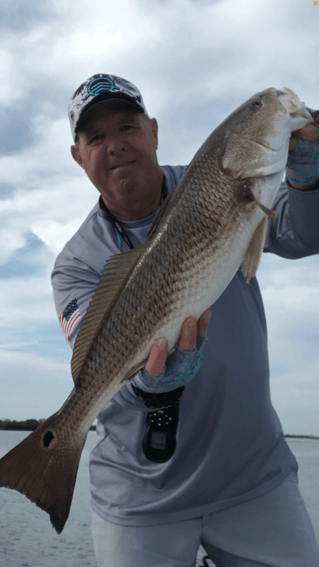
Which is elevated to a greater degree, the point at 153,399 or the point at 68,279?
the point at 68,279

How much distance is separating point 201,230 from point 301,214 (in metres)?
0.88

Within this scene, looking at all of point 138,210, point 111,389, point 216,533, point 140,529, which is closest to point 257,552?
point 216,533

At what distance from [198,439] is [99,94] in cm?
270

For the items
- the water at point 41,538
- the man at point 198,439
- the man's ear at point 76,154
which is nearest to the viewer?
the man at point 198,439

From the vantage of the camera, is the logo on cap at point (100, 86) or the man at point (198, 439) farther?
the logo on cap at point (100, 86)

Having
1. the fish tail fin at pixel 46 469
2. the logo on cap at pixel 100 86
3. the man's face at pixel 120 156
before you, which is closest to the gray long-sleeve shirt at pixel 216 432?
the fish tail fin at pixel 46 469

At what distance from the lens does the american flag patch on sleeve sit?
10.7 feet

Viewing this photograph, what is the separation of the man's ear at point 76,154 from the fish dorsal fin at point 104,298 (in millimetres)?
1575

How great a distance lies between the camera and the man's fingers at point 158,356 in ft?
7.61

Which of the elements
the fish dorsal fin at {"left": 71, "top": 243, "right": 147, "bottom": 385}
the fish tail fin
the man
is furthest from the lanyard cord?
the fish tail fin

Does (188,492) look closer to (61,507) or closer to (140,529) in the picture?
(140,529)

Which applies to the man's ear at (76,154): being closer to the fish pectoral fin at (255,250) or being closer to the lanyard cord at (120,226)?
the lanyard cord at (120,226)

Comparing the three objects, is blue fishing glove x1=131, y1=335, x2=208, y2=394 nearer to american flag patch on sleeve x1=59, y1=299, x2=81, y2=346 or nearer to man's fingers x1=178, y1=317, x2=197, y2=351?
man's fingers x1=178, y1=317, x2=197, y2=351

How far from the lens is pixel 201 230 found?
7.89 feet
